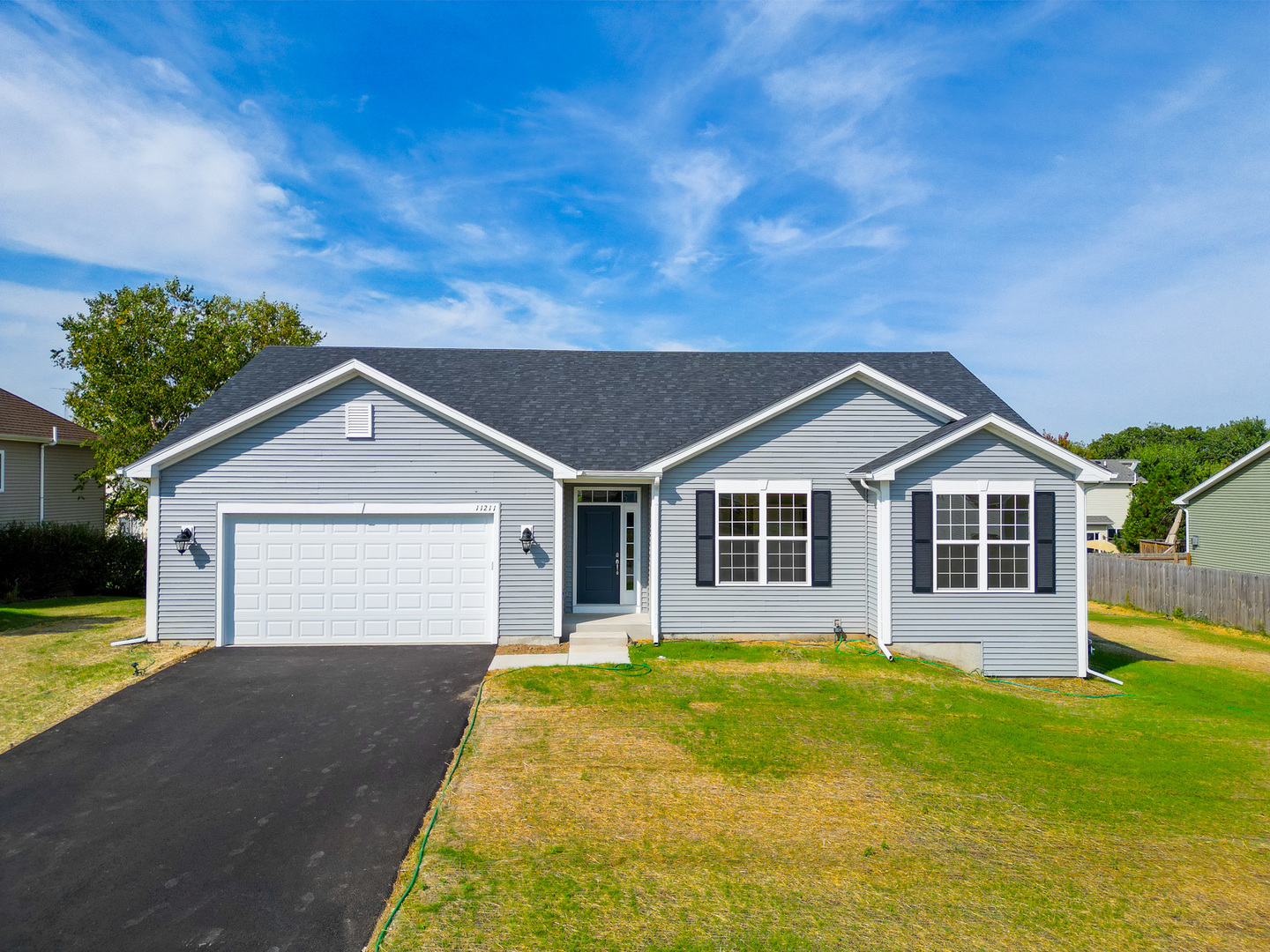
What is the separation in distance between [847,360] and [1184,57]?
8273 millimetres

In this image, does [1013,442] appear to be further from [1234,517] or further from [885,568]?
[1234,517]

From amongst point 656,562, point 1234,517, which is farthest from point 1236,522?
point 656,562

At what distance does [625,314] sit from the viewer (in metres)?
22.8

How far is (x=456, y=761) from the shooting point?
6.77 m

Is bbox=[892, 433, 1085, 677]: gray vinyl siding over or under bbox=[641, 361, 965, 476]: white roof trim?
under

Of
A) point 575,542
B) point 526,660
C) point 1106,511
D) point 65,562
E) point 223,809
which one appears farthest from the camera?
point 1106,511

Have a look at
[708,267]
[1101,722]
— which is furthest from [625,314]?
[1101,722]

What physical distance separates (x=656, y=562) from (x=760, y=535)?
1.95 metres

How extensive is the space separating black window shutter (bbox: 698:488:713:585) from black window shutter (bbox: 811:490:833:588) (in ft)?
6.04

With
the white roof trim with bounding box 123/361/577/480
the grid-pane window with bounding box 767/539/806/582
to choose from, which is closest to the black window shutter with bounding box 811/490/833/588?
the grid-pane window with bounding box 767/539/806/582

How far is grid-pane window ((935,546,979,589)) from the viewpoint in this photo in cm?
1093

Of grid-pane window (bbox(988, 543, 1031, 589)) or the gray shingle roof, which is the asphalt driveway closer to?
the gray shingle roof

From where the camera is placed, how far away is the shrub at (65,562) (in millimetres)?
16828

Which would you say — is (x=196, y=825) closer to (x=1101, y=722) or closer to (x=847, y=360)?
(x=1101, y=722)
